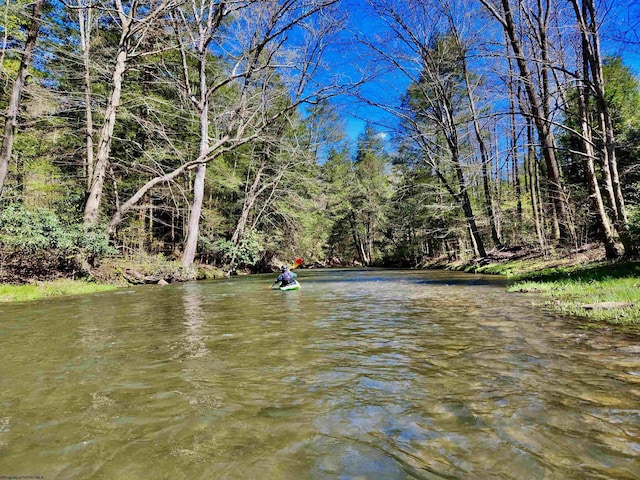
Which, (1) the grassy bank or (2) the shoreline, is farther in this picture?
(2) the shoreline

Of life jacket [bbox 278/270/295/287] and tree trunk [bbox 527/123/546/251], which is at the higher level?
tree trunk [bbox 527/123/546/251]

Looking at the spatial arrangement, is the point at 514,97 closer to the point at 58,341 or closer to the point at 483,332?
the point at 483,332

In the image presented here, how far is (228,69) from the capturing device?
2072cm

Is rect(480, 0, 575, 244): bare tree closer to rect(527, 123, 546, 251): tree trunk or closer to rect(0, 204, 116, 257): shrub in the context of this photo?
rect(527, 123, 546, 251): tree trunk

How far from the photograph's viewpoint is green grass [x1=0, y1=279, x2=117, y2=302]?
10.3 m

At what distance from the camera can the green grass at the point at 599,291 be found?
18.1 ft

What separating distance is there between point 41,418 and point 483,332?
15.7 ft

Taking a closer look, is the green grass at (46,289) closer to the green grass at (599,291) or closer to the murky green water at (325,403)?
the murky green water at (325,403)

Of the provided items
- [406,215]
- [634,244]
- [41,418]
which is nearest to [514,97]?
[634,244]

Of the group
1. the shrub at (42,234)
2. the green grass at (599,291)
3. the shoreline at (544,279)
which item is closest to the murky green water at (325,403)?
the green grass at (599,291)

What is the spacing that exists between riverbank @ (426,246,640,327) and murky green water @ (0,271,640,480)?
0.95 meters

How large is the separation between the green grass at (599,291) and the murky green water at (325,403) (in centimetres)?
90

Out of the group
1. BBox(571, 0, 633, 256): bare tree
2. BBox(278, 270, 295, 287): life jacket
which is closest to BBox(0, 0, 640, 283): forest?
BBox(571, 0, 633, 256): bare tree

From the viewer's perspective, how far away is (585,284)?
837 cm
